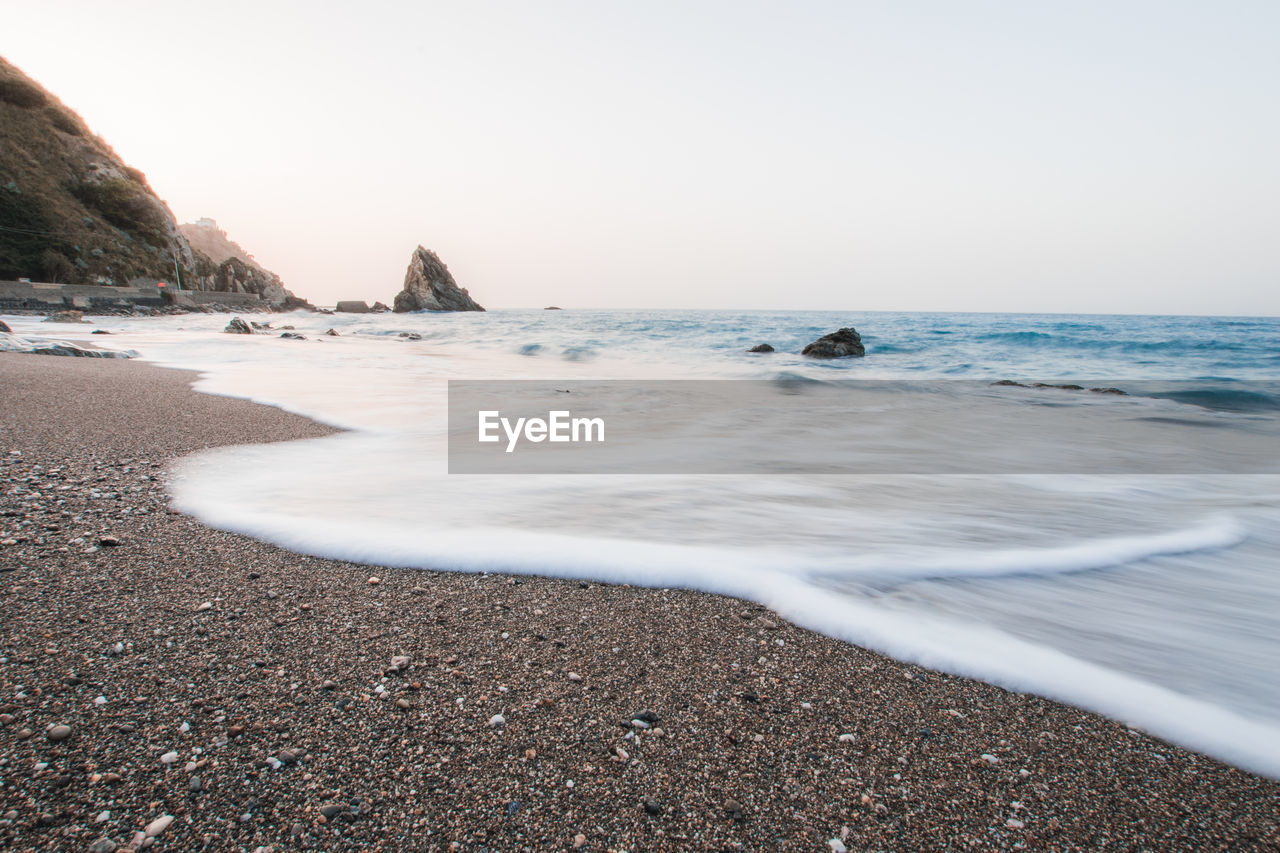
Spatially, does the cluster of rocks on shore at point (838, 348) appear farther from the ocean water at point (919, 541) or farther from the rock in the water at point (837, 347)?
the ocean water at point (919, 541)

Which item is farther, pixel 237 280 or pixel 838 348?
pixel 237 280

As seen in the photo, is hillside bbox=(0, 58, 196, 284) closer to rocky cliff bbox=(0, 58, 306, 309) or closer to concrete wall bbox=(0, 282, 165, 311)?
rocky cliff bbox=(0, 58, 306, 309)

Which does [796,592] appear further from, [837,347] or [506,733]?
[837,347]

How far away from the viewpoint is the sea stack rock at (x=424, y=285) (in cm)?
5569

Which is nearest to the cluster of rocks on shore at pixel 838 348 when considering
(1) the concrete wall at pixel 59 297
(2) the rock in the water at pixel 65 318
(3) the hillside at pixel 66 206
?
(2) the rock in the water at pixel 65 318

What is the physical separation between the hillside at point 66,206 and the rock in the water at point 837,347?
4680 centimetres

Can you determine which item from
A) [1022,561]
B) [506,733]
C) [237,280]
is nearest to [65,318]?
[506,733]

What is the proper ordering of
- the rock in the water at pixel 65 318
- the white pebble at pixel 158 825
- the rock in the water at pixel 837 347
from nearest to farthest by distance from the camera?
the white pebble at pixel 158 825 < the rock in the water at pixel 837 347 < the rock in the water at pixel 65 318

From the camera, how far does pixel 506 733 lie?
1409mm

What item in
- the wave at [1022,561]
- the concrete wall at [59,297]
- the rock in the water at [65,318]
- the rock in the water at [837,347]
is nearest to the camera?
the wave at [1022,561]

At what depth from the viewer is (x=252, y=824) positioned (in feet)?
3.67

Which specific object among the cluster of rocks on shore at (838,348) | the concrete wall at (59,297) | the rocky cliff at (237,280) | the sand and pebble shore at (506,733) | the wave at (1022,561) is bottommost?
the wave at (1022,561)

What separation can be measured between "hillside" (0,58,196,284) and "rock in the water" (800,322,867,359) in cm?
4680

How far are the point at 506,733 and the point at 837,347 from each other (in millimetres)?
16639
